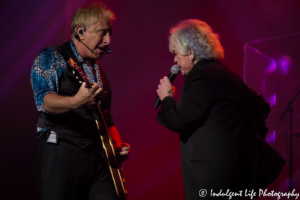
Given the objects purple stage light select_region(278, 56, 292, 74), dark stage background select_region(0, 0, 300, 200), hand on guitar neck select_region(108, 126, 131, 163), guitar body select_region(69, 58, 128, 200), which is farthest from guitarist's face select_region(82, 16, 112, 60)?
purple stage light select_region(278, 56, 292, 74)

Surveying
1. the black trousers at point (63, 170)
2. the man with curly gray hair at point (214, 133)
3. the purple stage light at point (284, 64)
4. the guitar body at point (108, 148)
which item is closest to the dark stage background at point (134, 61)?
the purple stage light at point (284, 64)

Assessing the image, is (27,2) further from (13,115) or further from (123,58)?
(123,58)

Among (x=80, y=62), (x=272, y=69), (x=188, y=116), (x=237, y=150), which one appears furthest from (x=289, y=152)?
(x=80, y=62)

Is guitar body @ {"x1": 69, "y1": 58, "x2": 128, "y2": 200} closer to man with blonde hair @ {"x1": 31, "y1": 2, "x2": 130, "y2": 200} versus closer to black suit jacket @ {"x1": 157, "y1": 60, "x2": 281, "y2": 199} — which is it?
man with blonde hair @ {"x1": 31, "y1": 2, "x2": 130, "y2": 200}

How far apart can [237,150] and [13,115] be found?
173cm

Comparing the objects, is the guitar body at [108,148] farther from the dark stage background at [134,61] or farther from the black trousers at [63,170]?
the dark stage background at [134,61]

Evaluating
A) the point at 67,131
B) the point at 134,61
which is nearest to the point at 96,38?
the point at 67,131

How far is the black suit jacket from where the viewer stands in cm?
164

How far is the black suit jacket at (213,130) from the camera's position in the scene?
1642 mm

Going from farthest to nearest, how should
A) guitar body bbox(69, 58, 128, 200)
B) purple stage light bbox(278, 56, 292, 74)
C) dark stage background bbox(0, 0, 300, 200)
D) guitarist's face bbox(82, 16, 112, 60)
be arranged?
purple stage light bbox(278, 56, 292, 74) → dark stage background bbox(0, 0, 300, 200) → guitarist's face bbox(82, 16, 112, 60) → guitar body bbox(69, 58, 128, 200)

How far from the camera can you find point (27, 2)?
2439mm

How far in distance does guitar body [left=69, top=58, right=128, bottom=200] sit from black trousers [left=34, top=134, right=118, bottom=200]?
9 centimetres

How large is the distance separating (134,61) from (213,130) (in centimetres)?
196

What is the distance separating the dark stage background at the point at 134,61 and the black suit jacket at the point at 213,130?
1.31 metres
